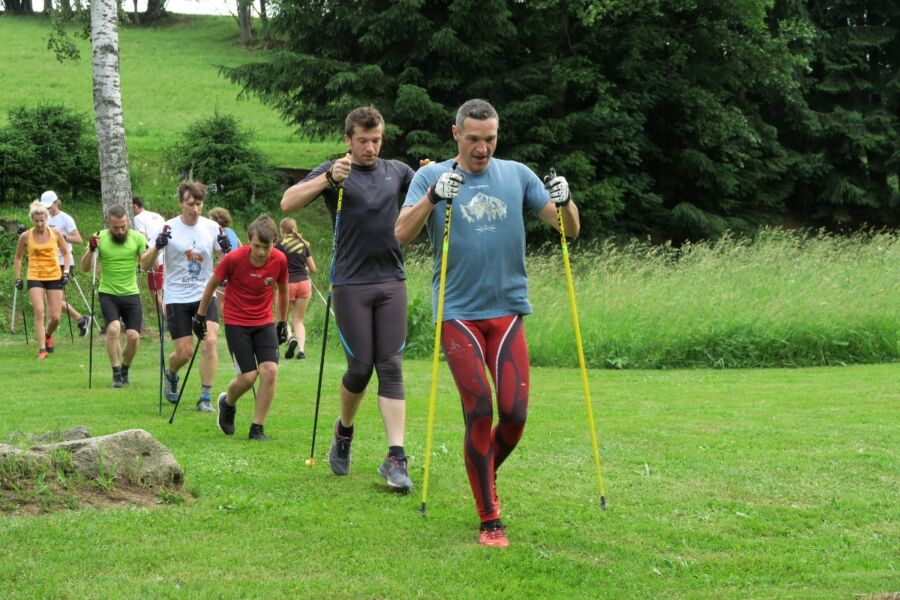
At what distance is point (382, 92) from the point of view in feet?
81.7

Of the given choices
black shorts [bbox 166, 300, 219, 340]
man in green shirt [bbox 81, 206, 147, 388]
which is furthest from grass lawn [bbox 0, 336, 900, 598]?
man in green shirt [bbox 81, 206, 147, 388]

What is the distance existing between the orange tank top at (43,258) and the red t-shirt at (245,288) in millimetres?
7284

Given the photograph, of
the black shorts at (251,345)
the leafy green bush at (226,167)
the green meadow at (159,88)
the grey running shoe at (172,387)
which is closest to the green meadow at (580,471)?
the grey running shoe at (172,387)

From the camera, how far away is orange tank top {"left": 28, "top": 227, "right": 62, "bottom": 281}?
15.4 meters

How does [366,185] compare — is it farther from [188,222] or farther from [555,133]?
[555,133]

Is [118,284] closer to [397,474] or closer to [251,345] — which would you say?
[251,345]

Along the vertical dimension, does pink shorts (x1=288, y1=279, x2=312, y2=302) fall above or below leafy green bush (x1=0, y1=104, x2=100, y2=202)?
below

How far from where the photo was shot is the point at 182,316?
1067 centimetres

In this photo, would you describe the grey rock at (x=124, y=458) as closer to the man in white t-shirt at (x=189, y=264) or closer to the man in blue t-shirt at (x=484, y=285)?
the man in blue t-shirt at (x=484, y=285)

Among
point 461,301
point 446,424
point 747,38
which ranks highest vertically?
point 747,38

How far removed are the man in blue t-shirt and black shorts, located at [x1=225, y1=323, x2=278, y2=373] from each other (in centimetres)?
327

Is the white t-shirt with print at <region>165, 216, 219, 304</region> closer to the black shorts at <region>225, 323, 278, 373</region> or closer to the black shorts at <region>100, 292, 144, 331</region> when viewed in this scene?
the black shorts at <region>225, 323, 278, 373</region>

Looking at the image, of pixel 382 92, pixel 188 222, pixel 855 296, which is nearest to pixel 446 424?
pixel 188 222

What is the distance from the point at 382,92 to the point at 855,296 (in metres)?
12.2
